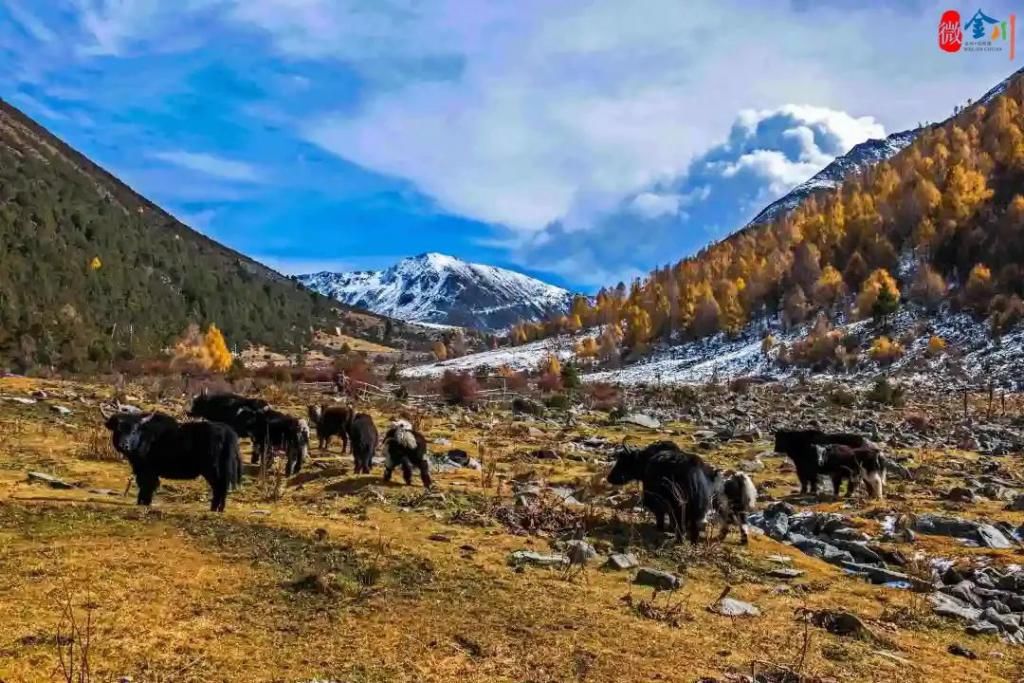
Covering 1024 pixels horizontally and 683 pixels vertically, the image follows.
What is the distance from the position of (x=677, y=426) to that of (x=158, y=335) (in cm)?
8343

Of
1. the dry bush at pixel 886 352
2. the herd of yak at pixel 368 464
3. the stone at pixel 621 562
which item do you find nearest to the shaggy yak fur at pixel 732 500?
the herd of yak at pixel 368 464

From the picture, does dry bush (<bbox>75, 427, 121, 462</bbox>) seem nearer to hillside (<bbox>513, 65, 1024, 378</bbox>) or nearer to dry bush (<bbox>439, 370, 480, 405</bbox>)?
dry bush (<bbox>439, 370, 480, 405</bbox>)

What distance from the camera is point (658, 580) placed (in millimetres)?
9922

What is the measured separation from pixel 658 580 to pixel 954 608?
12.3 ft

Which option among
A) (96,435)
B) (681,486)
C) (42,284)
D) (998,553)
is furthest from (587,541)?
(42,284)

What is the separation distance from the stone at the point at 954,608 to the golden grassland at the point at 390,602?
235 mm

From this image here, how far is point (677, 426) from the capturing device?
1404 inches

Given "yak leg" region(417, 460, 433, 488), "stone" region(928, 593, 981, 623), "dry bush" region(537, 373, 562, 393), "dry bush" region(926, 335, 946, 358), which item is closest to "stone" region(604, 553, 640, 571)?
"stone" region(928, 593, 981, 623)

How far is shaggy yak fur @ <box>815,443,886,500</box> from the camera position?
17.8 meters

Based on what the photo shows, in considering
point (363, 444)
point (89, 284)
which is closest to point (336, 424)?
point (363, 444)

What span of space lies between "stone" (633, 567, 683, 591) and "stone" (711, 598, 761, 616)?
0.68 meters

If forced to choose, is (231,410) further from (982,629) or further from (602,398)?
(602,398)

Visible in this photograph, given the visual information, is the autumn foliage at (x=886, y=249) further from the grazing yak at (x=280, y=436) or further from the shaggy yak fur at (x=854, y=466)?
the grazing yak at (x=280, y=436)

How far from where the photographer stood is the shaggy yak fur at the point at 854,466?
58.4 ft
